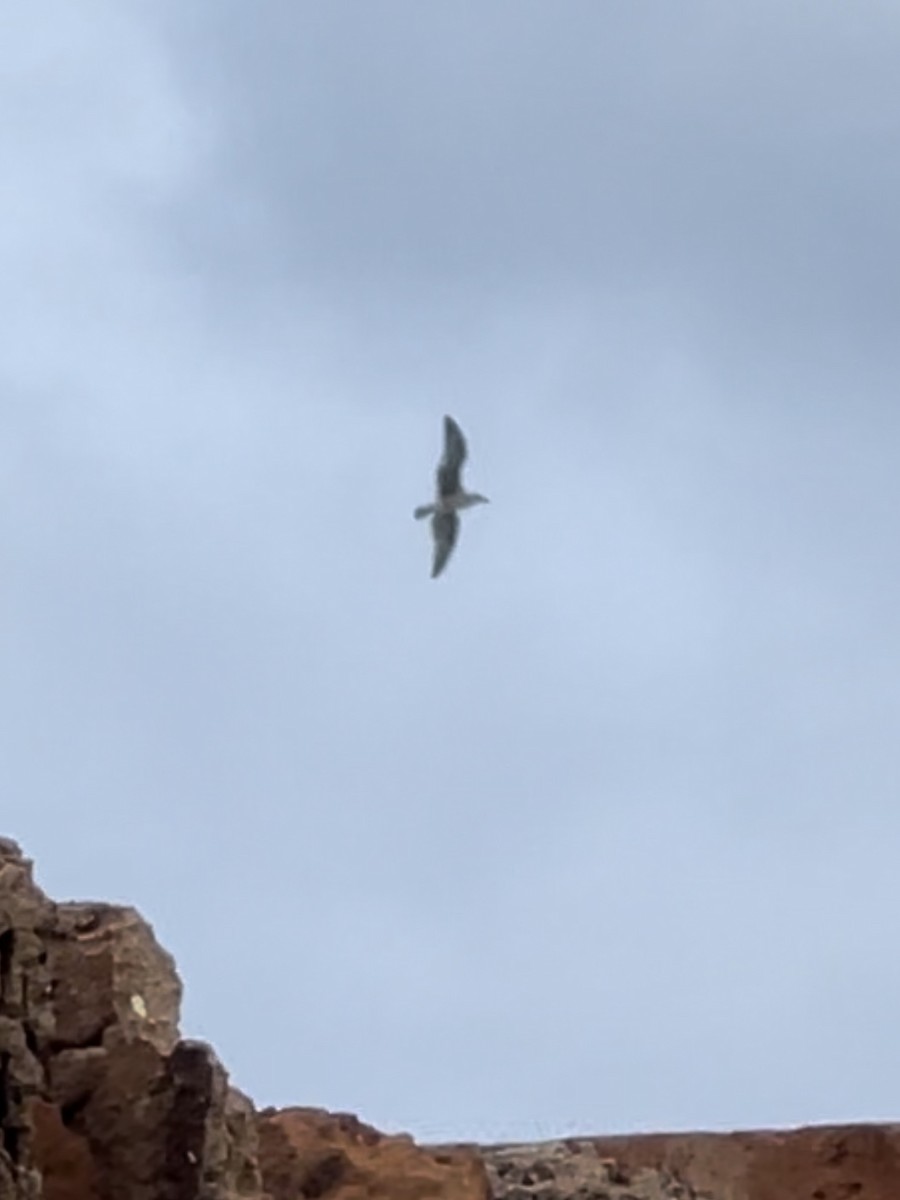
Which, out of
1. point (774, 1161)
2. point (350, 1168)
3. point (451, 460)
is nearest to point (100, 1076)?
point (350, 1168)

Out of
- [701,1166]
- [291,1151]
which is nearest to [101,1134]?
[291,1151]

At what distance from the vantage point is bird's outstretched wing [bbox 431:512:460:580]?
29672 mm

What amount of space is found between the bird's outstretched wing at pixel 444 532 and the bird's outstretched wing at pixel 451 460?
10.5 inches

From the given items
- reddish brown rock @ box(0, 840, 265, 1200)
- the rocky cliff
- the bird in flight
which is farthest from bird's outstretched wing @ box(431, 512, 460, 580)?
reddish brown rock @ box(0, 840, 265, 1200)

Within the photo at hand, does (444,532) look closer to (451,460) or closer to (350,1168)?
(451,460)

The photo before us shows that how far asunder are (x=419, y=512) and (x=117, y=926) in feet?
26.8

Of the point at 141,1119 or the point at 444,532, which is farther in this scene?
the point at 444,532

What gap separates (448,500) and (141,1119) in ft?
32.8

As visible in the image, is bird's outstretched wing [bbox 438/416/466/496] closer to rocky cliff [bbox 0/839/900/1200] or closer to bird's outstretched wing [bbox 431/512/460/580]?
bird's outstretched wing [bbox 431/512/460/580]

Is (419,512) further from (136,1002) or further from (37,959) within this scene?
(37,959)

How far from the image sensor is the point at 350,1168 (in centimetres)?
2552

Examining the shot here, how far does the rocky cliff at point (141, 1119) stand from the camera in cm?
1903

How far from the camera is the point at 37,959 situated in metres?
19.2

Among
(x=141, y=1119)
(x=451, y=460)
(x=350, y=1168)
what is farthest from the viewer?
(x=451, y=460)
